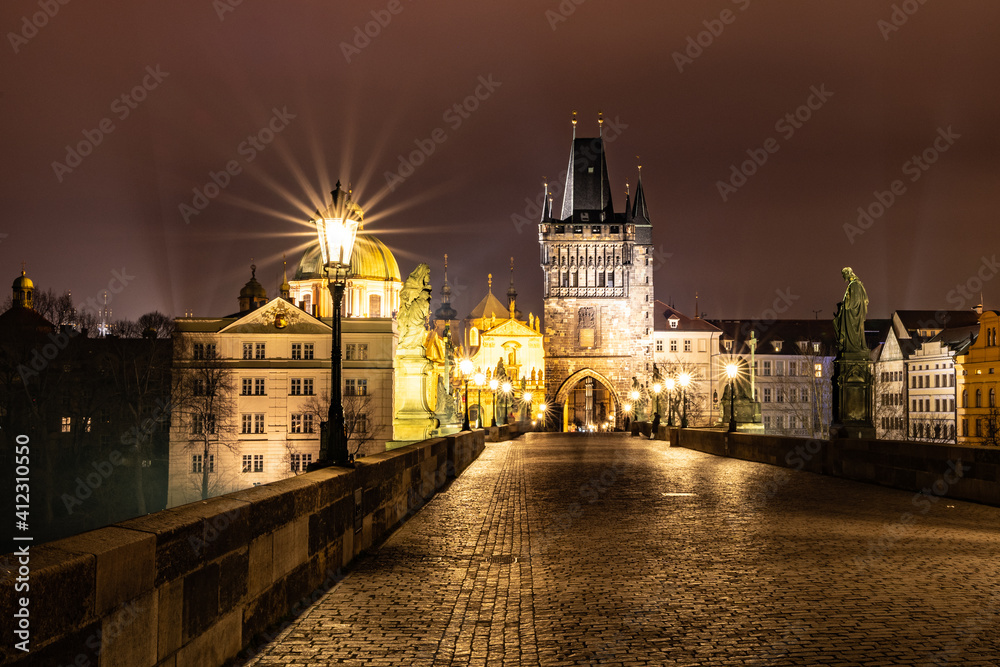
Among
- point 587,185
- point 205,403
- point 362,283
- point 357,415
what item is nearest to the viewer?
point 205,403

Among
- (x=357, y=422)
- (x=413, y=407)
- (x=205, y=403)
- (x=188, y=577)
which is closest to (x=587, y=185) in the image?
(x=357, y=422)

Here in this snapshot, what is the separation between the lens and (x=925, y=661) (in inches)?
218

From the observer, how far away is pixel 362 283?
9744 centimetres

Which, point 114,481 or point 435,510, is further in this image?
point 114,481

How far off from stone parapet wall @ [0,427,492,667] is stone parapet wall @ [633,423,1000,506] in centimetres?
888

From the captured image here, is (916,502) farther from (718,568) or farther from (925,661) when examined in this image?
(925,661)

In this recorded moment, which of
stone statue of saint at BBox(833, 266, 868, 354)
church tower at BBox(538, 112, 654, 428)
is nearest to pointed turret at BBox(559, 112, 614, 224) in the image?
church tower at BBox(538, 112, 654, 428)

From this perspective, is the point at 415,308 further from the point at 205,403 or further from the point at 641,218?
the point at 641,218

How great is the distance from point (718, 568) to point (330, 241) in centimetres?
626

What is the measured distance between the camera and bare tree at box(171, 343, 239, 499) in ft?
227

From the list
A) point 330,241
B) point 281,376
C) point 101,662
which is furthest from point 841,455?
point 281,376

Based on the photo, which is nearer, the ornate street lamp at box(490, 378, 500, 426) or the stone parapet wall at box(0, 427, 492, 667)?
the stone parapet wall at box(0, 427, 492, 667)

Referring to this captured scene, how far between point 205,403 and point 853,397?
59.1 metres

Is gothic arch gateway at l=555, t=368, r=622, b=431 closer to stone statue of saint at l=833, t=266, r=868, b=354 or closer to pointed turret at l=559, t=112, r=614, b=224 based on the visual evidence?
pointed turret at l=559, t=112, r=614, b=224
